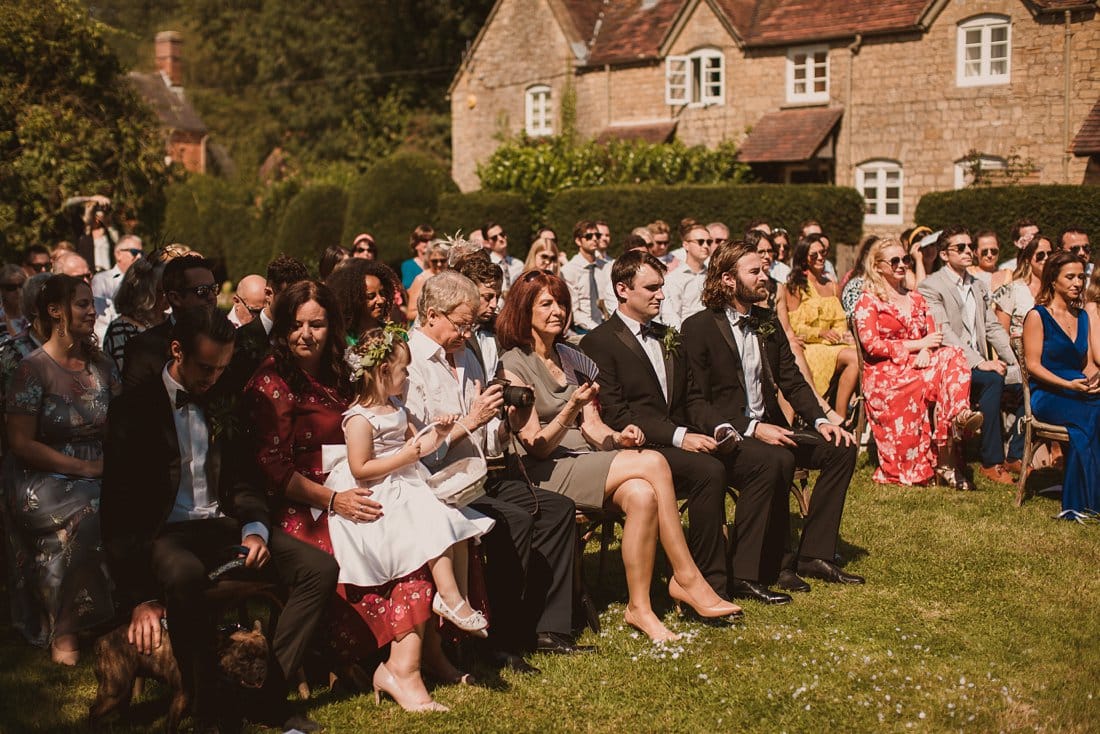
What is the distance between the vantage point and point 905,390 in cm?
970

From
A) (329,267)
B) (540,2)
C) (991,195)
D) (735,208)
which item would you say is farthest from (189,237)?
(329,267)

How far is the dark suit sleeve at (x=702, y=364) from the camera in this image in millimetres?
7250

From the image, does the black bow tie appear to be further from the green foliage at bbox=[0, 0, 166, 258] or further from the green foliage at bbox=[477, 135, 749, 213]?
the green foliage at bbox=[477, 135, 749, 213]

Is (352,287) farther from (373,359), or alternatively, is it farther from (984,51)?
(984,51)

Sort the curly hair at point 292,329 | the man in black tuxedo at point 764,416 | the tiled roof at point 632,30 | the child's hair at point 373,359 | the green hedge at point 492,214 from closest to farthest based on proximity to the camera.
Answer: the child's hair at point 373,359
the curly hair at point 292,329
the man in black tuxedo at point 764,416
the green hedge at point 492,214
the tiled roof at point 632,30

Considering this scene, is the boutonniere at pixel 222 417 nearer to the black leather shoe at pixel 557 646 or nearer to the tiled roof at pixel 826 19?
the black leather shoe at pixel 557 646

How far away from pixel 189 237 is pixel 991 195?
923 inches

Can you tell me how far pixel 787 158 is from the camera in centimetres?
2953

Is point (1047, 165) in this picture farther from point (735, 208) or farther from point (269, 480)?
point (269, 480)

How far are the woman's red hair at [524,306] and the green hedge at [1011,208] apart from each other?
1773cm

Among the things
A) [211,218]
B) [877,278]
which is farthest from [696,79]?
[877,278]

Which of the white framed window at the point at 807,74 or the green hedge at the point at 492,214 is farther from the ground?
the white framed window at the point at 807,74

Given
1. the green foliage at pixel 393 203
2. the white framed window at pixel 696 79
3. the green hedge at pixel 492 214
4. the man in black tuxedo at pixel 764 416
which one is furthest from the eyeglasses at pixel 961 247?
the white framed window at pixel 696 79

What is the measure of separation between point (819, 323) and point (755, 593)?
4952mm
